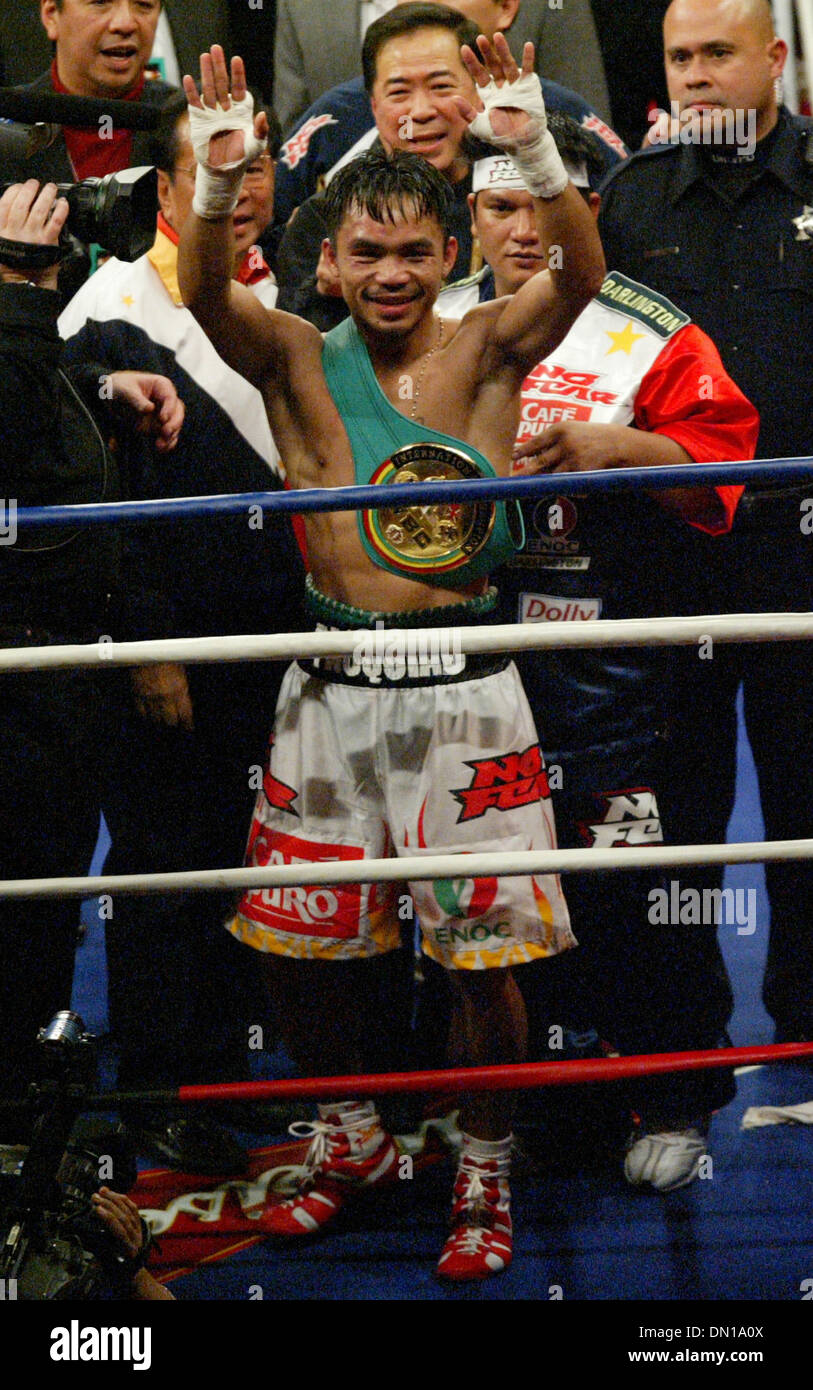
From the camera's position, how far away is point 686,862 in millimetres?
1770

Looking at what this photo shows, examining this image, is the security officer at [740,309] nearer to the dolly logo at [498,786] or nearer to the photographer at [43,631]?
the dolly logo at [498,786]

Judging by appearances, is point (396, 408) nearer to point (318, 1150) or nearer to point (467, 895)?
point (467, 895)

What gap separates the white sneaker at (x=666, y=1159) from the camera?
2.22 metres

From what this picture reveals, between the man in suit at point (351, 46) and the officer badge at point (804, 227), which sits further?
the man in suit at point (351, 46)

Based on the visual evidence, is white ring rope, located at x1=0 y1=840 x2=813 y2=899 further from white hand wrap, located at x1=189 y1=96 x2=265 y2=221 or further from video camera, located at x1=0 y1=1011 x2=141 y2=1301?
Answer: white hand wrap, located at x1=189 y1=96 x2=265 y2=221

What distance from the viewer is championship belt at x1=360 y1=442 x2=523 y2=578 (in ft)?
6.62

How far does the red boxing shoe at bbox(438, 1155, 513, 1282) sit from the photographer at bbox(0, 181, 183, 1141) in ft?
2.08

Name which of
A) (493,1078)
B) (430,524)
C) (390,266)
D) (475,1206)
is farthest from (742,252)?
(475,1206)

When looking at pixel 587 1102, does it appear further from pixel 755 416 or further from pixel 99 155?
pixel 99 155

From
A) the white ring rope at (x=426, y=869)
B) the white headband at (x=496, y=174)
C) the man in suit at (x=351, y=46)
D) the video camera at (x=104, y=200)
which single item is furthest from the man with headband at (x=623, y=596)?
the man in suit at (x=351, y=46)

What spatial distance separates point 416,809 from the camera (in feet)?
6.74

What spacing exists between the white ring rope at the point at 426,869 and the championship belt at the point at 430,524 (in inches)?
17.8

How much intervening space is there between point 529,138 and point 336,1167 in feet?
4.98

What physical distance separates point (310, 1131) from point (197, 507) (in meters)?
1.27
